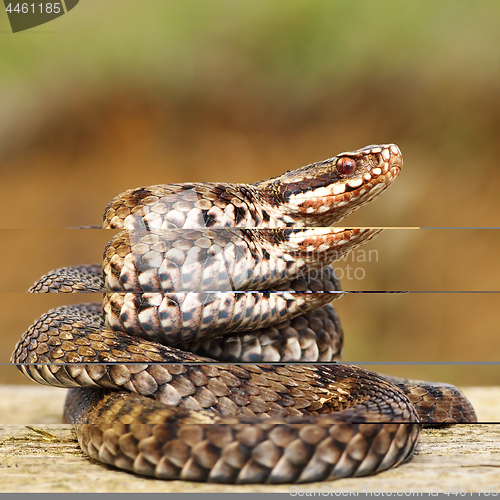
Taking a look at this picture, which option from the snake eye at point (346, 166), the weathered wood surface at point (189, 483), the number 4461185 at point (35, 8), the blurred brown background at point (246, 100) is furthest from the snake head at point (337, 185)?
the number 4461185 at point (35, 8)

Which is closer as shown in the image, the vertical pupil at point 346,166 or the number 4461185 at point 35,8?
the vertical pupil at point 346,166

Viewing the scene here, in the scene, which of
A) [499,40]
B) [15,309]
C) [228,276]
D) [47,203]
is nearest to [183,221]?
[228,276]

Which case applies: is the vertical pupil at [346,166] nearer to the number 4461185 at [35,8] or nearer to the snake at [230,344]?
the snake at [230,344]

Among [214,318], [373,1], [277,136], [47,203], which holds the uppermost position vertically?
[373,1]

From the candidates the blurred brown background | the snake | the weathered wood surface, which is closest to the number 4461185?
the blurred brown background

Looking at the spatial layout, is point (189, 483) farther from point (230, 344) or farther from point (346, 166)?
point (346, 166)

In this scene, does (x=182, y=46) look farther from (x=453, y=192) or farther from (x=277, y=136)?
(x=453, y=192)

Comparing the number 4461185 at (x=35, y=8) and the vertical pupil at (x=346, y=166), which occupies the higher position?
the number 4461185 at (x=35, y=8)

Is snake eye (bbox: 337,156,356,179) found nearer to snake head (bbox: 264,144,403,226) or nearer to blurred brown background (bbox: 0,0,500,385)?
snake head (bbox: 264,144,403,226)
